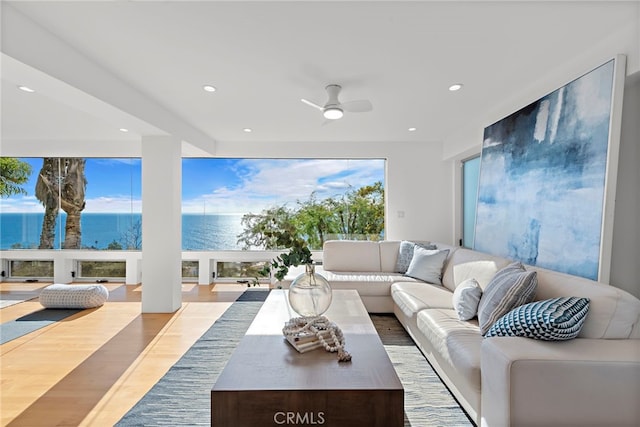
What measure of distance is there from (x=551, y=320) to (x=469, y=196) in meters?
3.65

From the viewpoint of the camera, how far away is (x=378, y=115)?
3965mm

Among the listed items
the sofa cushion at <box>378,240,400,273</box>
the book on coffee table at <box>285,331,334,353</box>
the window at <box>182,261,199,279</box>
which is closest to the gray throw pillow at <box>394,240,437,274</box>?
the sofa cushion at <box>378,240,400,273</box>

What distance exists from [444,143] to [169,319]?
475 centimetres

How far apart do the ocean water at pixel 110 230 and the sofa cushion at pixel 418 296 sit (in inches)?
127

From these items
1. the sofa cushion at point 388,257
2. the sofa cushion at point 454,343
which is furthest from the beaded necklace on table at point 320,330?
the sofa cushion at point 388,257

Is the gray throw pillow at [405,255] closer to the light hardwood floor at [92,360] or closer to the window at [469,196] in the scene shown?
the window at [469,196]

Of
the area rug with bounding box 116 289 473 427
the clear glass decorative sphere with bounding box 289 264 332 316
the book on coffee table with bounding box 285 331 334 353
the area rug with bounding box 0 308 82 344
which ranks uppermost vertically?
the clear glass decorative sphere with bounding box 289 264 332 316

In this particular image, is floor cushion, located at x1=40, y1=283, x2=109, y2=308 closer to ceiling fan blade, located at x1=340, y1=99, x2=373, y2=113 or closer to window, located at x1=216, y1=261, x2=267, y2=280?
window, located at x1=216, y1=261, x2=267, y2=280

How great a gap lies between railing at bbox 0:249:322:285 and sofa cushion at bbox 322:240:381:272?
126cm

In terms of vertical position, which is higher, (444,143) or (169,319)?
(444,143)

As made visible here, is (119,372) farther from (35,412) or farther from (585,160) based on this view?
(585,160)

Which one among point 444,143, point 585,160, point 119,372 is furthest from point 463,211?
point 119,372

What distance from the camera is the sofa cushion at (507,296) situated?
2.08 metres

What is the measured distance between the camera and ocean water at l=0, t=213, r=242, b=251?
5.76 metres
